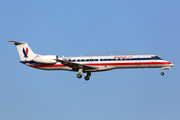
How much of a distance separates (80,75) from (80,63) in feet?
6.49

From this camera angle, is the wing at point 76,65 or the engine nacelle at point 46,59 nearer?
the wing at point 76,65

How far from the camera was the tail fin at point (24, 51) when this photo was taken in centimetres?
4841

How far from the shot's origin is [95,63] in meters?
44.6

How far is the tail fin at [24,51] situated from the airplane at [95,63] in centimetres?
140

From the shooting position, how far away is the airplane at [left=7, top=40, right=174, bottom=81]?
4356 centimetres

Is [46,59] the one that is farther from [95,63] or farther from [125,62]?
[125,62]

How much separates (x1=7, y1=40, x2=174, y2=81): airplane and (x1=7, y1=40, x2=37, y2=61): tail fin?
140cm

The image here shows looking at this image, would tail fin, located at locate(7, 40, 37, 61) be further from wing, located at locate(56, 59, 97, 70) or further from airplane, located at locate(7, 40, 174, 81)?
wing, located at locate(56, 59, 97, 70)

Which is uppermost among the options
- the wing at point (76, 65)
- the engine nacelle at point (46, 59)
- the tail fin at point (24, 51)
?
the tail fin at point (24, 51)

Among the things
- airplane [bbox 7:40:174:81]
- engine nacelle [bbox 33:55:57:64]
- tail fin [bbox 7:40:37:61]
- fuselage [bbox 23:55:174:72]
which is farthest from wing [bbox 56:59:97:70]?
tail fin [bbox 7:40:37:61]

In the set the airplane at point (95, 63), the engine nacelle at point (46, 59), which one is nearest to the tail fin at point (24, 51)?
the airplane at point (95, 63)

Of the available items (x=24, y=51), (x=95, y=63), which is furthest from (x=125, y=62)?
(x=24, y=51)

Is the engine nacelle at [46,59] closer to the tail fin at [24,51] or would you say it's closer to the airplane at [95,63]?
the airplane at [95,63]

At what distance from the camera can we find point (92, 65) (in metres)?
44.8
